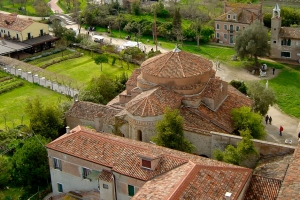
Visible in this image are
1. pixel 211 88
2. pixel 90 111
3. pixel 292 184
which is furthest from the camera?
pixel 90 111

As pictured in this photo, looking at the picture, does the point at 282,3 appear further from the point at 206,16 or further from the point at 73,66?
the point at 73,66

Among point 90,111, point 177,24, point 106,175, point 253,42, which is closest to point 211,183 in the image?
point 106,175

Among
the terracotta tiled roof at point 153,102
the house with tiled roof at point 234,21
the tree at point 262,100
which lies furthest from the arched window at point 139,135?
the house with tiled roof at point 234,21

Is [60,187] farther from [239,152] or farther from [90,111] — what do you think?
[239,152]

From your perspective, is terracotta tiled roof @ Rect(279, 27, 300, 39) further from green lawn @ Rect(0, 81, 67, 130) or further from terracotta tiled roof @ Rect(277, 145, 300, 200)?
terracotta tiled roof @ Rect(277, 145, 300, 200)

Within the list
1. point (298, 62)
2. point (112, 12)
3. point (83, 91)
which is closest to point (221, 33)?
point (298, 62)

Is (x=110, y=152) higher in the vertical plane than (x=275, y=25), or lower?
lower

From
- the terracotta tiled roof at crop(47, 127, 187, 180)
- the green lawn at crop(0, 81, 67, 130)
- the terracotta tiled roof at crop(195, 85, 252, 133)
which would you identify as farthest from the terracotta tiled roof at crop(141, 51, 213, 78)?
the green lawn at crop(0, 81, 67, 130)
